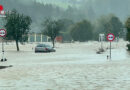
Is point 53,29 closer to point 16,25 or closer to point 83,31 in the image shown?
point 16,25

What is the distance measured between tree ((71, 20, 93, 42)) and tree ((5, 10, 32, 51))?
123381 millimetres

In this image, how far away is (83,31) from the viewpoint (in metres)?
196

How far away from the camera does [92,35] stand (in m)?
200

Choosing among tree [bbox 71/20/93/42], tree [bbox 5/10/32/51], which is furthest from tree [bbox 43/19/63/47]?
tree [bbox 71/20/93/42]

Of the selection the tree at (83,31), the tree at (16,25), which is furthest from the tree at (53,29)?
the tree at (83,31)

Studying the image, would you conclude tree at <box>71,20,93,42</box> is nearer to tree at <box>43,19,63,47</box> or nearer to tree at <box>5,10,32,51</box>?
tree at <box>43,19,63,47</box>

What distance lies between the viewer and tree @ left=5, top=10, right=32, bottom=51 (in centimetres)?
6813

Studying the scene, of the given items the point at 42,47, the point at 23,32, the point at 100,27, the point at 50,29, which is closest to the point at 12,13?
the point at 23,32

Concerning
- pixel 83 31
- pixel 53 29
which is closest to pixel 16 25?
pixel 53 29

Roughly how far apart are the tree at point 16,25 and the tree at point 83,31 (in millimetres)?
123381

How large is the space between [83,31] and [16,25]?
423 feet

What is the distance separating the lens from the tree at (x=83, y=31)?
635 ft

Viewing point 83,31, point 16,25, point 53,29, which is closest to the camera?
point 16,25

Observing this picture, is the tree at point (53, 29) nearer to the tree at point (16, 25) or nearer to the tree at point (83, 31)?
the tree at point (16, 25)
